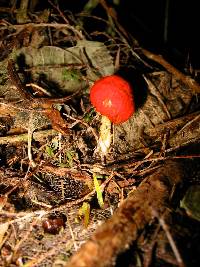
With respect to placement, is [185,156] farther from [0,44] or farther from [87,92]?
[0,44]

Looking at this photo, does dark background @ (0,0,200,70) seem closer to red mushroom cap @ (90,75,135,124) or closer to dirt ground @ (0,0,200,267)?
dirt ground @ (0,0,200,267)

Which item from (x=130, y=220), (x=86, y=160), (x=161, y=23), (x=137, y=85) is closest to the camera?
(x=130, y=220)

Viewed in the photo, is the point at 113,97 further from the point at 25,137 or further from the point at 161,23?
the point at 161,23

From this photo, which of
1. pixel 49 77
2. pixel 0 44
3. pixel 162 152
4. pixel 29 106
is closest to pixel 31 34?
pixel 0 44

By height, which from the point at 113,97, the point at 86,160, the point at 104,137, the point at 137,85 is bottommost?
the point at 86,160

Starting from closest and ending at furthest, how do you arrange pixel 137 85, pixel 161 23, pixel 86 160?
pixel 86 160 < pixel 137 85 < pixel 161 23

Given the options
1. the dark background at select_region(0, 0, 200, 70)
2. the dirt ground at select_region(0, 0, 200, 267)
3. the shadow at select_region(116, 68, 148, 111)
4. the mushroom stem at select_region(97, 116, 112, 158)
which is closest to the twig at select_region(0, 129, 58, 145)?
the dirt ground at select_region(0, 0, 200, 267)

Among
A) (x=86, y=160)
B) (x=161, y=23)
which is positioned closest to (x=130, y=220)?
(x=86, y=160)

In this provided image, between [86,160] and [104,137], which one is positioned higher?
[104,137]
